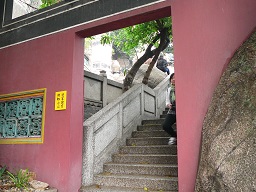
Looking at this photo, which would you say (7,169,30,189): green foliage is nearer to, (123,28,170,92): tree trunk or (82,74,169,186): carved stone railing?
(82,74,169,186): carved stone railing

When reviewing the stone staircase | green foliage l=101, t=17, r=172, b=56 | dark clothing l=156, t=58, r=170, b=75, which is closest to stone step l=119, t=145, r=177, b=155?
the stone staircase

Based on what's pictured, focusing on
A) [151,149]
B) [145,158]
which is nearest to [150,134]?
[151,149]

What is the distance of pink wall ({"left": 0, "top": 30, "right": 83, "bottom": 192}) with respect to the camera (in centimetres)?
418

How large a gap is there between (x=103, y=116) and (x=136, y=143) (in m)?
1.30

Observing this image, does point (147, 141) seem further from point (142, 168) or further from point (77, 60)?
point (77, 60)

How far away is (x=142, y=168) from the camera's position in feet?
15.1

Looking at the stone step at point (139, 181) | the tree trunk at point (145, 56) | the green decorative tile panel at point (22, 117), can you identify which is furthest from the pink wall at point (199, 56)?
the tree trunk at point (145, 56)

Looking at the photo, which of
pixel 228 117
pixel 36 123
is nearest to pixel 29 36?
pixel 36 123

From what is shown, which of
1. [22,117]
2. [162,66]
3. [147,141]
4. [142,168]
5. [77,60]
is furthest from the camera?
[162,66]

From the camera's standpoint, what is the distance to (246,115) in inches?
101

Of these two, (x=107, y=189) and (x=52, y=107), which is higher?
(x=52, y=107)

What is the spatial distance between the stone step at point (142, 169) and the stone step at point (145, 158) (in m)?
0.22

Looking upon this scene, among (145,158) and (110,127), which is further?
(110,127)

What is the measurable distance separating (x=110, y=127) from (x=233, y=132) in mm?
3257
